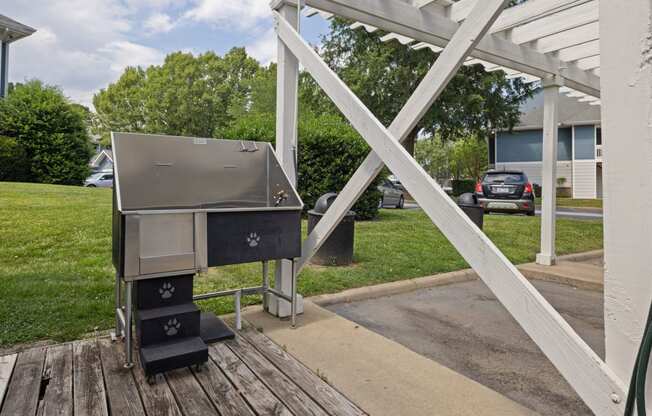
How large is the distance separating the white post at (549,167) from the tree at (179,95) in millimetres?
24853

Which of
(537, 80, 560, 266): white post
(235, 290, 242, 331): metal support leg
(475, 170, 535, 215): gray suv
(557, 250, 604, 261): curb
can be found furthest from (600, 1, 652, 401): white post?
(475, 170, 535, 215): gray suv

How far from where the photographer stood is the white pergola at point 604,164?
1092 millimetres

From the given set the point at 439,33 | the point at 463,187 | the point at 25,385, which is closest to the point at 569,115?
the point at 463,187

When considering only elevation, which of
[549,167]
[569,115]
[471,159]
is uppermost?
[569,115]

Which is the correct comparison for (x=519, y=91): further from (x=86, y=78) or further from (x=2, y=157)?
(x=86, y=78)

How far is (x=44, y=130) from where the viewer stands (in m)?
13.0

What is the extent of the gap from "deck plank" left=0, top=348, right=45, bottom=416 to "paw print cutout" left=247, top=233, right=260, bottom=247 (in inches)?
47.5

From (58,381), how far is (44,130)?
1418 cm

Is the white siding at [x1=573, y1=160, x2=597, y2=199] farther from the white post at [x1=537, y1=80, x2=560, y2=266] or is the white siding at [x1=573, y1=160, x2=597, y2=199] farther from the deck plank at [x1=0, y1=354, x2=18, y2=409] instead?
the deck plank at [x1=0, y1=354, x2=18, y2=409]

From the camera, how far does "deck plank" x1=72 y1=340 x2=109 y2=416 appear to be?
65.9 inches

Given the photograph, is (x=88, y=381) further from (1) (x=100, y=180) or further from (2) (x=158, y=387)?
(1) (x=100, y=180)

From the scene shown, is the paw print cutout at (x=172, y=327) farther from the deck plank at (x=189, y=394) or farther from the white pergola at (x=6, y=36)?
the white pergola at (x=6, y=36)

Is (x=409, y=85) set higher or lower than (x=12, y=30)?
lower

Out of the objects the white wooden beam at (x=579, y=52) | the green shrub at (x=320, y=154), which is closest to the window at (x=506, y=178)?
the green shrub at (x=320, y=154)
